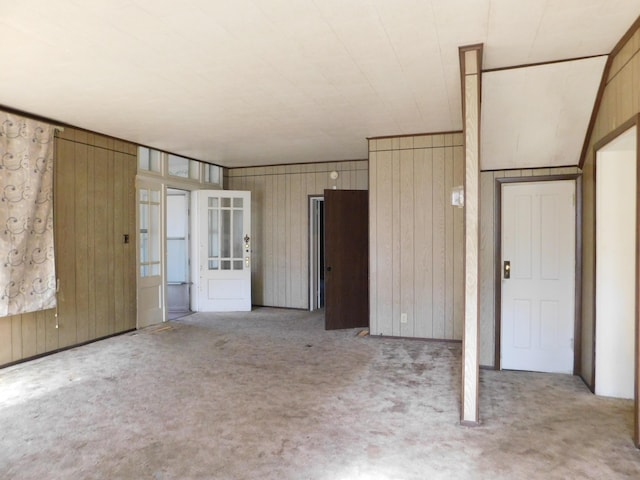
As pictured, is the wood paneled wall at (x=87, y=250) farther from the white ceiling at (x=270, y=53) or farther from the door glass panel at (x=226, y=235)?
the door glass panel at (x=226, y=235)

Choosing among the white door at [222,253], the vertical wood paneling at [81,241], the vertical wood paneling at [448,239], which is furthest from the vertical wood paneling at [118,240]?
the vertical wood paneling at [448,239]

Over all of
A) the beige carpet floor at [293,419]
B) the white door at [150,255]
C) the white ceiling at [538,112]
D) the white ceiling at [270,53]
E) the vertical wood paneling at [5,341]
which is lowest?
the beige carpet floor at [293,419]

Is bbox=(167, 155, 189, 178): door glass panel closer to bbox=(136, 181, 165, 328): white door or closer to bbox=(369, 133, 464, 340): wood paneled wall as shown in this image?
bbox=(136, 181, 165, 328): white door

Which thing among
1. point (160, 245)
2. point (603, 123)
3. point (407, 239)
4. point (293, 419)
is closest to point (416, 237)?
point (407, 239)

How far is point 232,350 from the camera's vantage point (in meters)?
4.81

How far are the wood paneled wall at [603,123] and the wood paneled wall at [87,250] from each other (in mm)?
5157

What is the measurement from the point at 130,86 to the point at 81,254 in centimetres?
231

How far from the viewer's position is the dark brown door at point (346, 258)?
5961mm

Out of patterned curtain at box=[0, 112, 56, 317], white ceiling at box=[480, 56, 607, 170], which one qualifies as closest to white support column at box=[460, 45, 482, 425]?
white ceiling at box=[480, 56, 607, 170]

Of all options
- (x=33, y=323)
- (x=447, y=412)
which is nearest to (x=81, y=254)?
(x=33, y=323)

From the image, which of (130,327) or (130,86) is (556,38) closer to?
(130,86)

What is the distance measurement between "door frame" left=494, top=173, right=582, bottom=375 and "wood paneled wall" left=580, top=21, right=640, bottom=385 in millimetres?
82

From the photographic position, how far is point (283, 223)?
7.53 meters

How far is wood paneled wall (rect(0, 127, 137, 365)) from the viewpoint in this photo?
4523mm
